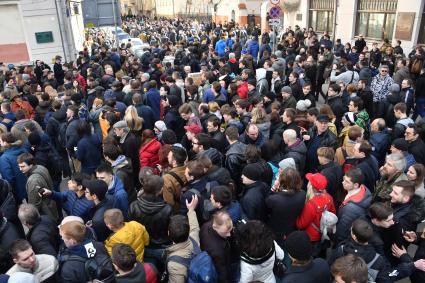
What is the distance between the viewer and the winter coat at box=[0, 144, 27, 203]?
541 cm

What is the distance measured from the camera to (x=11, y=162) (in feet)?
17.8

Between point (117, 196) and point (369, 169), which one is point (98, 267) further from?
point (369, 169)

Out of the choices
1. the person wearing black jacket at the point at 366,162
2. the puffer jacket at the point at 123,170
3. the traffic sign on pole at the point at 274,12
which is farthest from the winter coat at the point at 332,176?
the traffic sign on pole at the point at 274,12

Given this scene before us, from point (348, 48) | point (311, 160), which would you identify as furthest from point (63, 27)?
point (311, 160)

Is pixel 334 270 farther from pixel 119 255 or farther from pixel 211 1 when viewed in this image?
pixel 211 1

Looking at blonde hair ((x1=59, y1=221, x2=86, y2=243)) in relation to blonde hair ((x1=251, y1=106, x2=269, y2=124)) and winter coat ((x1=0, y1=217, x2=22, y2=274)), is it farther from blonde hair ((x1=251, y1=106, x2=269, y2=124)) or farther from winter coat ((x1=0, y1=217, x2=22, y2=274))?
blonde hair ((x1=251, y1=106, x2=269, y2=124))

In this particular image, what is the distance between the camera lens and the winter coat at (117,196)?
4.22 m

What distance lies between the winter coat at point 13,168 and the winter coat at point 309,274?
4.41 meters

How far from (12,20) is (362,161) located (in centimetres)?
1568

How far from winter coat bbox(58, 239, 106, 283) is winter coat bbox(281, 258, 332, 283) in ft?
5.54

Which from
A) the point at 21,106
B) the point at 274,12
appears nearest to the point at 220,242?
the point at 21,106

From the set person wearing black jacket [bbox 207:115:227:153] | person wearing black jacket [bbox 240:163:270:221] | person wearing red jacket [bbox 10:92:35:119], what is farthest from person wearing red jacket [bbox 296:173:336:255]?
person wearing red jacket [bbox 10:92:35:119]

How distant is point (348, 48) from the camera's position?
46.9 feet

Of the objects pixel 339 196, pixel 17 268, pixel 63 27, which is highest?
pixel 63 27
